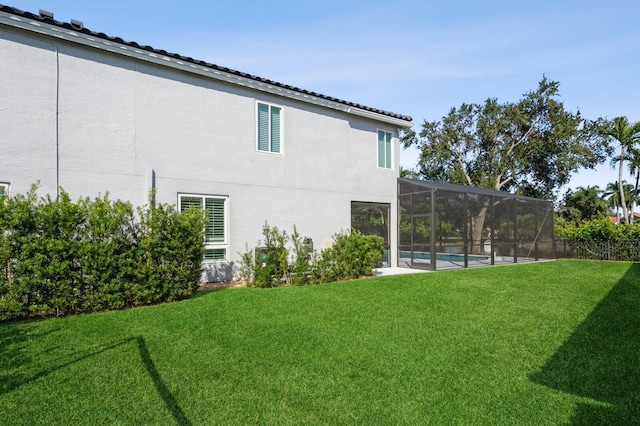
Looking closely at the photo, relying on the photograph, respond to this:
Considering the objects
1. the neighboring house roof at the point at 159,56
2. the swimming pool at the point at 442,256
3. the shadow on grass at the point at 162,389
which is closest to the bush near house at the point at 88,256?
the shadow on grass at the point at 162,389

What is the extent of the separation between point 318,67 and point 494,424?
15311 mm

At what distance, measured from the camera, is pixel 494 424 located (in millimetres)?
3398

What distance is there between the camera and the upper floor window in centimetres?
1181

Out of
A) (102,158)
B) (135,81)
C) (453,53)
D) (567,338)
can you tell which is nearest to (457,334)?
(567,338)

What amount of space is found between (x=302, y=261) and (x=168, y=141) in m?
4.58

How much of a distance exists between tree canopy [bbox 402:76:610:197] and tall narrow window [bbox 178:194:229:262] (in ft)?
80.9

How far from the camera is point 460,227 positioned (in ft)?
48.8

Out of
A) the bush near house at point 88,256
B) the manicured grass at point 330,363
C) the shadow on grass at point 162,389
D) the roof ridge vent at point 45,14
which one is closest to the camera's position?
the shadow on grass at point 162,389

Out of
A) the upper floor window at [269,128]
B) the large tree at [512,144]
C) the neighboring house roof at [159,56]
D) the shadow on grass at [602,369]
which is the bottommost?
the shadow on grass at [602,369]

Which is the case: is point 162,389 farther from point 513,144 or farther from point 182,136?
point 513,144

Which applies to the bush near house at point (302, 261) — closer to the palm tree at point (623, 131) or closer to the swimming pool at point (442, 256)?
the swimming pool at point (442, 256)

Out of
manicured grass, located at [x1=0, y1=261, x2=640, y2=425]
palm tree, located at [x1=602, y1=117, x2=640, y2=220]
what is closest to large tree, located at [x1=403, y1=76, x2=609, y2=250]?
palm tree, located at [x1=602, y1=117, x2=640, y2=220]

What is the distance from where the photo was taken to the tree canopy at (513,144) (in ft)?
93.7

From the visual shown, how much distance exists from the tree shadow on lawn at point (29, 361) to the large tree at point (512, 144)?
30.2 metres
